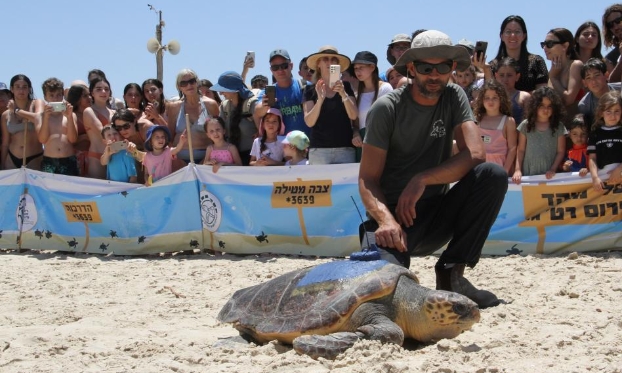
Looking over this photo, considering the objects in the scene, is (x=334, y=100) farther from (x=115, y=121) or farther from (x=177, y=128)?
(x=115, y=121)

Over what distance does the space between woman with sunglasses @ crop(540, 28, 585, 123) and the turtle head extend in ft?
12.6

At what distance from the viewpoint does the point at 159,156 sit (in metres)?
7.50

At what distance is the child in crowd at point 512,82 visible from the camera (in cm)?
658

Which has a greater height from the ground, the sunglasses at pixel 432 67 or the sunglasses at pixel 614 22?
the sunglasses at pixel 614 22

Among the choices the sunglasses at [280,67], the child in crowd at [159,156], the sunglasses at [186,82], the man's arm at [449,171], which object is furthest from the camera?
the sunglasses at [186,82]

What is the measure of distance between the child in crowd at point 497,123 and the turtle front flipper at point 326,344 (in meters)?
3.55

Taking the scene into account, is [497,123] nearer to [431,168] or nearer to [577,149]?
[577,149]

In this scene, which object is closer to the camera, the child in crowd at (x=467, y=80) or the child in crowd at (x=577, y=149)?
the child in crowd at (x=577, y=149)

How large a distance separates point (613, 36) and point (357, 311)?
476cm

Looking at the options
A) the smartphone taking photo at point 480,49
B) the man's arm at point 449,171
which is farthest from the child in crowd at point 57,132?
the man's arm at point 449,171

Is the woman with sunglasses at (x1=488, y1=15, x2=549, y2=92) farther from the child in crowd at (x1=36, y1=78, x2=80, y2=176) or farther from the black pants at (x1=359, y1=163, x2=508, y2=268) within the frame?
the child in crowd at (x1=36, y1=78, x2=80, y2=176)

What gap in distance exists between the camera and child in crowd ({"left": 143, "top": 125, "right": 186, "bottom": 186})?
24.4 ft

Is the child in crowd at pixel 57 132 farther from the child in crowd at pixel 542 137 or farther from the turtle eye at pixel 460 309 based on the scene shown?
the turtle eye at pixel 460 309

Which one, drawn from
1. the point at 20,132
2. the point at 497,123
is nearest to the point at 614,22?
the point at 497,123
